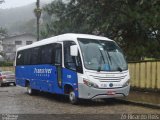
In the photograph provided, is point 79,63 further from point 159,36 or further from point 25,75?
point 25,75

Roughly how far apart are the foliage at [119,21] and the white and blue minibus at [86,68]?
3.47m

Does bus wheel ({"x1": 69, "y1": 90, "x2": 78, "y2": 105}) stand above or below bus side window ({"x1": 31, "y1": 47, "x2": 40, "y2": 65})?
below

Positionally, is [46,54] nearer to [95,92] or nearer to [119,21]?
[119,21]

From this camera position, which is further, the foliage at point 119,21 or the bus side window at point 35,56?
the bus side window at point 35,56

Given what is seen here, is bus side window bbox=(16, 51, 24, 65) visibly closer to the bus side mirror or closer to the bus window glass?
the bus window glass

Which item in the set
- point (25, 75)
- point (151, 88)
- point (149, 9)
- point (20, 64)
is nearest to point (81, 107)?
point (151, 88)

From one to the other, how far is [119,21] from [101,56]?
18.4 ft

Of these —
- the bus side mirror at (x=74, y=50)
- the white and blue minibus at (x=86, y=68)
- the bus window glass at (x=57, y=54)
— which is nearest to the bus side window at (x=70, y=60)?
the white and blue minibus at (x=86, y=68)

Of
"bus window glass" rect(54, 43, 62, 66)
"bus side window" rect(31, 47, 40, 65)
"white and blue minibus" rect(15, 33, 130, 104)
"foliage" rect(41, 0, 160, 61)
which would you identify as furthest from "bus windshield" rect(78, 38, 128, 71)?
"bus side window" rect(31, 47, 40, 65)

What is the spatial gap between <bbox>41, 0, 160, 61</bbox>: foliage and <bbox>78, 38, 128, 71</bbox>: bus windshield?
3.26 m

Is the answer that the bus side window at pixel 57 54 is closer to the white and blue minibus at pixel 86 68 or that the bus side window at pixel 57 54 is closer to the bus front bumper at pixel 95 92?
the white and blue minibus at pixel 86 68

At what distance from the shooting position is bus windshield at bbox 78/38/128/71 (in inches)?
666

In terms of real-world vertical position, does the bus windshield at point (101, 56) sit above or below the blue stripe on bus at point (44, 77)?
above

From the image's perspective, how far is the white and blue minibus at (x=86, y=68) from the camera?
1659 cm
